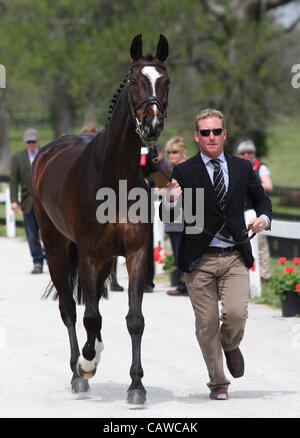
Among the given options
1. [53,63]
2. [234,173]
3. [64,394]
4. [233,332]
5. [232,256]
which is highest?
[53,63]

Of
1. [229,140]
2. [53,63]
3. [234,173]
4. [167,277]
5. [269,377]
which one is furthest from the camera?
[53,63]

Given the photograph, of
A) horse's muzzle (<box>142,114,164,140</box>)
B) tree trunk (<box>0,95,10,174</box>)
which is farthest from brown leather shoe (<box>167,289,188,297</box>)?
tree trunk (<box>0,95,10,174</box>)

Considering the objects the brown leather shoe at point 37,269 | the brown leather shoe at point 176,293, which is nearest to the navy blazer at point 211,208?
the brown leather shoe at point 176,293

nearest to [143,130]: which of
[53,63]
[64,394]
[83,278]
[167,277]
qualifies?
[83,278]

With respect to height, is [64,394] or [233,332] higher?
[233,332]

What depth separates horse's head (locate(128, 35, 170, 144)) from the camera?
20.1 feet

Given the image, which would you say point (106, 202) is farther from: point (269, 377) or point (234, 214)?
point (269, 377)

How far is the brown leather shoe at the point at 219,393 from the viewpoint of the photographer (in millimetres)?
6527

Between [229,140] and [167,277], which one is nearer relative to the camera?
[167,277]

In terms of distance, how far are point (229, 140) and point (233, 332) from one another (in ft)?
91.5

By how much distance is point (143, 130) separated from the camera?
6164 mm

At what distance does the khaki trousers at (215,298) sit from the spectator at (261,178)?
5995 mm

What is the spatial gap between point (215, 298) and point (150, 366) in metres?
1.50

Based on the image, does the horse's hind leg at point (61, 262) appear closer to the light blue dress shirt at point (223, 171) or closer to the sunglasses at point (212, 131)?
the light blue dress shirt at point (223, 171)
